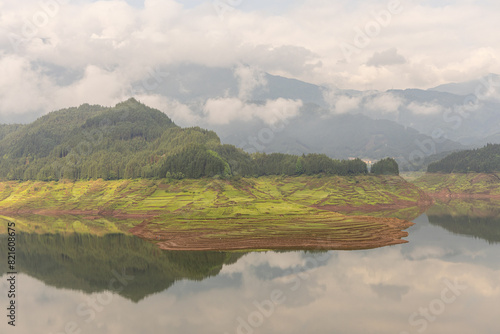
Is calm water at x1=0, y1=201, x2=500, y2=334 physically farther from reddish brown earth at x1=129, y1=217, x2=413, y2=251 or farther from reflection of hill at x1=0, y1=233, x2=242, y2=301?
reddish brown earth at x1=129, y1=217, x2=413, y2=251

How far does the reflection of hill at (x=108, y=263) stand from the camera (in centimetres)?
7938

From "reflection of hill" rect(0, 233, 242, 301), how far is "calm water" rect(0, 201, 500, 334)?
28 cm

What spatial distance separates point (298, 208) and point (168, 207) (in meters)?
60.3

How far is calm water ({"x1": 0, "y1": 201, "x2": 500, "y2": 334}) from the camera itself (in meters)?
58.7

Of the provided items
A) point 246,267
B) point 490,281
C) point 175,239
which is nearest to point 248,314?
point 246,267

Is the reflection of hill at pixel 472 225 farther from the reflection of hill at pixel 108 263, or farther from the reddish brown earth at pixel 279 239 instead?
the reflection of hill at pixel 108 263

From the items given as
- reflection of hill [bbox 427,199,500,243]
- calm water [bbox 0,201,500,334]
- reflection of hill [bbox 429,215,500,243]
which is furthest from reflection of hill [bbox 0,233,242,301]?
reflection of hill [bbox 427,199,500,243]

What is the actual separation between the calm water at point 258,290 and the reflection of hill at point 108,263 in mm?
279

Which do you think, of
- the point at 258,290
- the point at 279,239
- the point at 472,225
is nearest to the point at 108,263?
the point at 258,290

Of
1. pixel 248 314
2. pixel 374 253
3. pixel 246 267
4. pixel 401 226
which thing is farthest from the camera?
pixel 401 226

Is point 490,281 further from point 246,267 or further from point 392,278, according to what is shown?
point 246,267

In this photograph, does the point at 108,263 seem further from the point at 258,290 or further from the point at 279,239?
the point at 279,239

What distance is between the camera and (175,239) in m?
119

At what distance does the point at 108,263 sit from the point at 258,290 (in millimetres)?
43356
